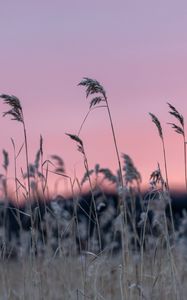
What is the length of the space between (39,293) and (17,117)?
1011 mm

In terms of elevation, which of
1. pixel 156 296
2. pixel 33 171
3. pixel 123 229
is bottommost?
pixel 156 296

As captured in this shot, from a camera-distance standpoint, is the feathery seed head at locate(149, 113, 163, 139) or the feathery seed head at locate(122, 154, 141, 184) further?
the feathery seed head at locate(122, 154, 141, 184)

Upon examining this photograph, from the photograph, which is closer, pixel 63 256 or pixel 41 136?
pixel 41 136

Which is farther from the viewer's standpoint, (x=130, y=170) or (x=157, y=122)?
(x=130, y=170)

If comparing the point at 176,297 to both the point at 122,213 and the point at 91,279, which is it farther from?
the point at 91,279

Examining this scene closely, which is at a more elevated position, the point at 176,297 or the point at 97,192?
the point at 97,192

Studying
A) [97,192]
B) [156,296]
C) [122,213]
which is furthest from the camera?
[97,192]

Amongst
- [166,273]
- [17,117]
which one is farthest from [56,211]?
[17,117]

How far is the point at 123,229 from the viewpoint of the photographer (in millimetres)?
4531

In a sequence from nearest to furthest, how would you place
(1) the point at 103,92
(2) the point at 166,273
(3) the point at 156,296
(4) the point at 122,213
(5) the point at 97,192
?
1. (1) the point at 103,92
2. (4) the point at 122,213
3. (3) the point at 156,296
4. (2) the point at 166,273
5. (5) the point at 97,192

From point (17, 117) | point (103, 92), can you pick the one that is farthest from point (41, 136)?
point (103, 92)

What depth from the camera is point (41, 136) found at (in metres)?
4.43

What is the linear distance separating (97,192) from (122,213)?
4.14 feet

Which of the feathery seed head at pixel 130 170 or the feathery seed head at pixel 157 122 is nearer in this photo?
the feathery seed head at pixel 157 122
